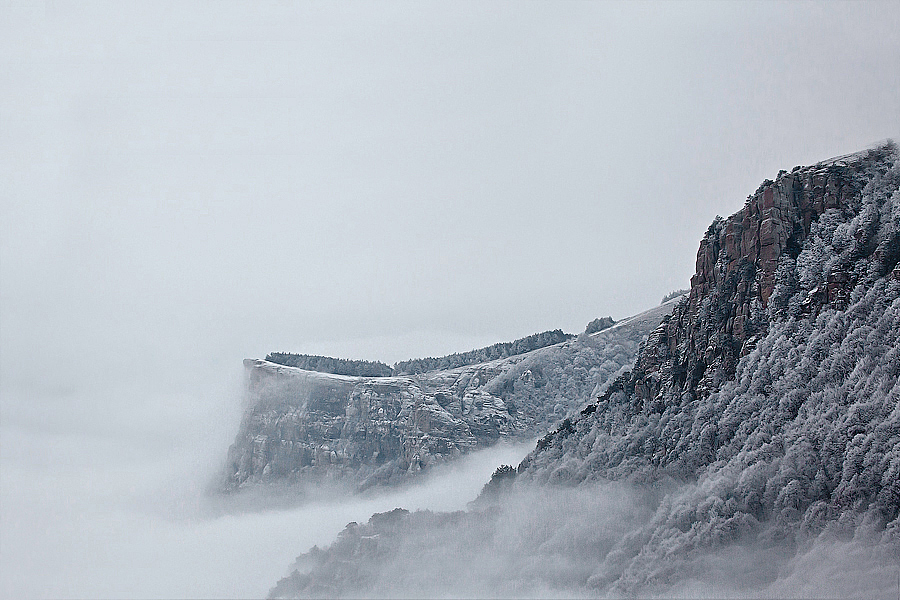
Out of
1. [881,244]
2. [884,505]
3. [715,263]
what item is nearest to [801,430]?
[884,505]

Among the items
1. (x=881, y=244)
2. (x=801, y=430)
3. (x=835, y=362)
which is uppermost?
(x=881, y=244)

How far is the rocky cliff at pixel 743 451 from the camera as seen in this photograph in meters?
86.2

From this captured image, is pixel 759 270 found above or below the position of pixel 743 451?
above

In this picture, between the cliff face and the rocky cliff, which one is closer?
the rocky cliff

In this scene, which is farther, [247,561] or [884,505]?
[247,561]

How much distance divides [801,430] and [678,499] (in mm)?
16971

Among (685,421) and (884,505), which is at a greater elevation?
(685,421)

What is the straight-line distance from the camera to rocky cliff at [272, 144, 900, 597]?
86.2 meters

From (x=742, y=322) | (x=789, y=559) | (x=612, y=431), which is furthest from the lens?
(x=612, y=431)

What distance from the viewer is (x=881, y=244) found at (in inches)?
3762

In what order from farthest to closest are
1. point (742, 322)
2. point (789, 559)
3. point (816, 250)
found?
1. point (742, 322)
2. point (816, 250)
3. point (789, 559)

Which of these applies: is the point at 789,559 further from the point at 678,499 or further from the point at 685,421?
the point at 685,421

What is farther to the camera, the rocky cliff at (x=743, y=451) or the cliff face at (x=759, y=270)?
the cliff face at (x=759, y=270)

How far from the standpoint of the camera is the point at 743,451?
3917 inches
